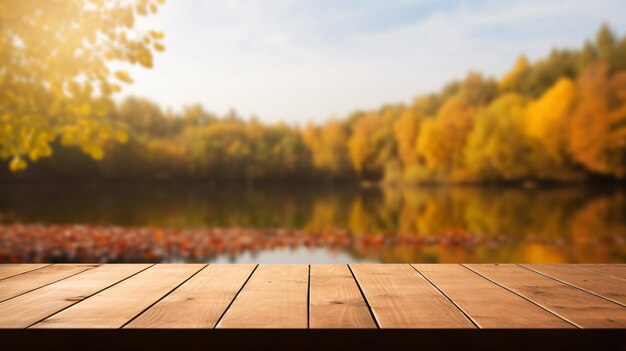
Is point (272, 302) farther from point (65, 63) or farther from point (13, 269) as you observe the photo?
point (65, 63)

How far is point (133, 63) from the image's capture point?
4.54 meters

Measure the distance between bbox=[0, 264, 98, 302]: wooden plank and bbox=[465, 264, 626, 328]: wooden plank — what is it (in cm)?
168

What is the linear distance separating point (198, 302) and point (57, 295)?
0.51 m

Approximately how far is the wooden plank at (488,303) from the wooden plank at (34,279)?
4.71 feet

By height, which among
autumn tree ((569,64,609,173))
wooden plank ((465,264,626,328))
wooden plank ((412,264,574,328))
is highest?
autumn tree ((569,64,609,173))

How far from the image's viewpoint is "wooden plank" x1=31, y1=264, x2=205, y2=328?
1331 mm

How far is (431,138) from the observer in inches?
1379

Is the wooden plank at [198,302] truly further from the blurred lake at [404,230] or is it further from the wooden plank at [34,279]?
the blurred lake at [404,230]

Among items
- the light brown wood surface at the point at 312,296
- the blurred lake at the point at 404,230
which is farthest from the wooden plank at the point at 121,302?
the blurred lake at the point at 404,230

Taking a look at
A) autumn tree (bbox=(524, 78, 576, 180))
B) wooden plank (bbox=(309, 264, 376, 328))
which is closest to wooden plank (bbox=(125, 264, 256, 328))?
wooden plank (bbox=(309, 264, 376, 328))

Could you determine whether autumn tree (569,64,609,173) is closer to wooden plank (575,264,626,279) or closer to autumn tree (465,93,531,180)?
autumn tree (465,93,531,180)

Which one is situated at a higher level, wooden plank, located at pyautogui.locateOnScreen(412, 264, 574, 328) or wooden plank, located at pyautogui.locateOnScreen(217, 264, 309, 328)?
wooden plank, located at pyautogui.locateOnScreen(217, 264, 309, 328)

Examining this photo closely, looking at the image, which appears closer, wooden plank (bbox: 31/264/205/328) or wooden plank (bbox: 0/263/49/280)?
wooden plank (bbox: 31/264/205/328)

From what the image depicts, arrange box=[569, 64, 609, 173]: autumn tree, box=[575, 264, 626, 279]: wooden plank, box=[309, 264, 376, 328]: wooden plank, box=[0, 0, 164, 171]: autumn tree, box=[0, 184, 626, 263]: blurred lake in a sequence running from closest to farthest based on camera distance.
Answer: box=[309, 264, 376, 328]: wooden plank < box=[575, 264, 626, 279]: wooden plank < box=[0, 0, 164, 171]: autumn tree < box=[0, 184, 626, 263]: blurred lake < box=[569, 64, 609, 173]: autumn tree
